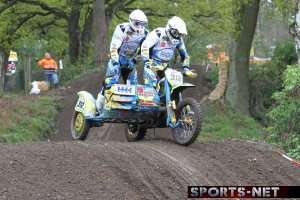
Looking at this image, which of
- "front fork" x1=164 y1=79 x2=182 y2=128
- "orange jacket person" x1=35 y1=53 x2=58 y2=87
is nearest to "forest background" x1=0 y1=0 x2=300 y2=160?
"orange jacket person" x1=35 y1=53 x2=58 y2=87

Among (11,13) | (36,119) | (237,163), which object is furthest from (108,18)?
(237,163)

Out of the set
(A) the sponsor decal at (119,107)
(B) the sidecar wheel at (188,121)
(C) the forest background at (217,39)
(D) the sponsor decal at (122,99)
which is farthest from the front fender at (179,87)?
(C) the forest background at (217,39)

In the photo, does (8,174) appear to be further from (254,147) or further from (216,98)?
(216,98)

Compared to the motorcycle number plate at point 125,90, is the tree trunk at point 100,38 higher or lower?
higher

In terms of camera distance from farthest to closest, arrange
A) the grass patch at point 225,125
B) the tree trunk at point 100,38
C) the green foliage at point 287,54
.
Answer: the tree trunk at point 100,38 < the green foliage at point 287,54 < the grass patch at point 225,125

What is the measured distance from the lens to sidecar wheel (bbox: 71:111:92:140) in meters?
12.3

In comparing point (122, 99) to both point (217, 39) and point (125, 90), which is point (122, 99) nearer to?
point (125, 90)

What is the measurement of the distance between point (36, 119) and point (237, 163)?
11460 mm

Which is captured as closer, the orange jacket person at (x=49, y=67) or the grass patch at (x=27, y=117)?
the grass patch at (x=27, y=117)

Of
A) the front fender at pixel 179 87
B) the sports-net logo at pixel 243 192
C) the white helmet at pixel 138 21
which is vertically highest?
the white helmet at pixel 138 21

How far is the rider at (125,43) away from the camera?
11.7m

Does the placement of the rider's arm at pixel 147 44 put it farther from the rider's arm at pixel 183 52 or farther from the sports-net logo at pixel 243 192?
the sports-net logo at pixel 243 192

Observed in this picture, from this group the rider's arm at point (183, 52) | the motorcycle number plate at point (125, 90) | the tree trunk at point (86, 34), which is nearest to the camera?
the motorcycle number plate at point (125, 90)

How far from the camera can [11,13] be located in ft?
115
